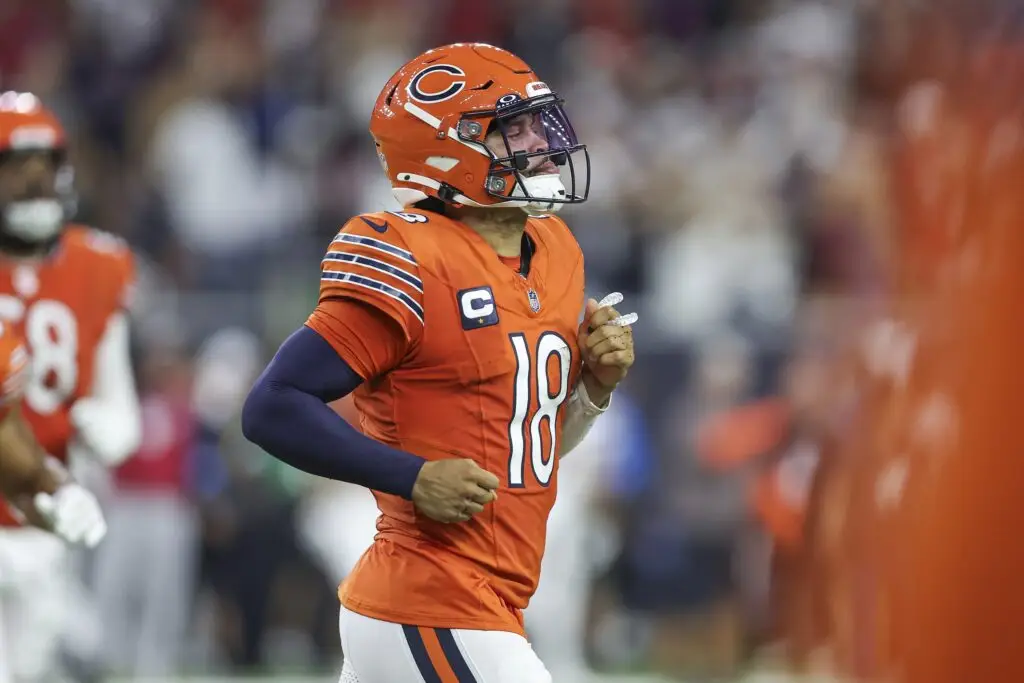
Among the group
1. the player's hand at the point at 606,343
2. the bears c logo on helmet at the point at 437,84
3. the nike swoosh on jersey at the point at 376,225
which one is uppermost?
the bears c logo on helmet at the point at 437,84

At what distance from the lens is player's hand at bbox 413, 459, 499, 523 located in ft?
10.5

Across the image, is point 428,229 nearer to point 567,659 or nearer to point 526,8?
point 567,659

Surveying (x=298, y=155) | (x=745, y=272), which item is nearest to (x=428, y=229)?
(x=745, y=272)

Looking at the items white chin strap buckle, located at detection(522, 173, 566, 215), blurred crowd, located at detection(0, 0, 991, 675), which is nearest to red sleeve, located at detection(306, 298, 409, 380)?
white chin strap buckle, located at detection(522, 173, 566, 215)

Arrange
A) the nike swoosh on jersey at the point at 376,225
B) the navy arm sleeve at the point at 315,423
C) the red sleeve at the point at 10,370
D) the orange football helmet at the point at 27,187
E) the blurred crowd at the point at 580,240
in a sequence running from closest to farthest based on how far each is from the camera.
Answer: the navy arm sleeve at the point at 315,423
the nike swoosh on jersey at the point at 376,225
the red sleeve at the point at 10,370
the orange football helmet at the point at 27,187
the blurred crowd at the point at 580,240

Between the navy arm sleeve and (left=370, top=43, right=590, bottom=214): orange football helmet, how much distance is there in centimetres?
50

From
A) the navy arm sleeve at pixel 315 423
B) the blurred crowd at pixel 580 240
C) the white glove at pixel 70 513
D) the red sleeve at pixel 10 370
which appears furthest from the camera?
the blurred crowd at pixel 580 240

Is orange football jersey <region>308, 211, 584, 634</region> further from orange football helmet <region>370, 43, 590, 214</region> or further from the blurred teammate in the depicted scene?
the blurred teammate

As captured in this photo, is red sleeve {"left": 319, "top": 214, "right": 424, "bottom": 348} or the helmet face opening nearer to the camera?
red sleeve {"left": 319, "top": 214, "right": 424, "bottom": 348}

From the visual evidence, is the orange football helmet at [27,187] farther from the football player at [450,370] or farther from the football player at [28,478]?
the football player at [450,370]

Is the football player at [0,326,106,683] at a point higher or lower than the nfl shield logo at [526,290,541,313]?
lower

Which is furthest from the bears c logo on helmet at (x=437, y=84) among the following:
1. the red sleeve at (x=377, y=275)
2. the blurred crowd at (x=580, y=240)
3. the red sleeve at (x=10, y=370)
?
the blurred crowd at (x=580, y=240)

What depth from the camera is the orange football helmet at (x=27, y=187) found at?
5105 millimetres

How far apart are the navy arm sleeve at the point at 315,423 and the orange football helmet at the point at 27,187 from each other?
2165mm
